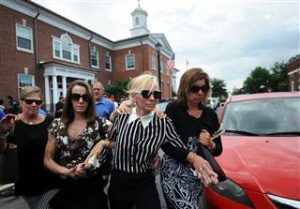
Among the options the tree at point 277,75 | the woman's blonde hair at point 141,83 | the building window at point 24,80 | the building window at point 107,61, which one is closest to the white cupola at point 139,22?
the building window at point 107,61

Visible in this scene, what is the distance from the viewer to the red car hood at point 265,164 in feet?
8.44

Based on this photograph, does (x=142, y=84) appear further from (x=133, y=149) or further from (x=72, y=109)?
(x=72, y=109)

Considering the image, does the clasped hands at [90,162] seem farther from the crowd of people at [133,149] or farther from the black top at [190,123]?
the black top at [190,123]

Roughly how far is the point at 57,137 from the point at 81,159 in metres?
0.26

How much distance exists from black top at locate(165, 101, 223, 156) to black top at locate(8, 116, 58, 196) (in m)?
1.15

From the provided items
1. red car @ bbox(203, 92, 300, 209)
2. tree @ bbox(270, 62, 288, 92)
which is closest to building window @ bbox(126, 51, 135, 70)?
red car @ bbox(203, 92, 300, 209)

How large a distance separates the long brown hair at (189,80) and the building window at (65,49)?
2353cm

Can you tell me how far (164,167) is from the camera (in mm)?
2742

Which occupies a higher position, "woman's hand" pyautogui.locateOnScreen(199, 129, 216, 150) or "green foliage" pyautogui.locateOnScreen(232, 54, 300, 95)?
"green foliage" pyautogui.locateOnScreen(232, 54, 300, 95)

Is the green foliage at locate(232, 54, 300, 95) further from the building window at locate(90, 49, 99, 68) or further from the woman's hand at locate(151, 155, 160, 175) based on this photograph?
the woman's hand at locate(151, 155, 160, 175)

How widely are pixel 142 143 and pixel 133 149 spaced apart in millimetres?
80

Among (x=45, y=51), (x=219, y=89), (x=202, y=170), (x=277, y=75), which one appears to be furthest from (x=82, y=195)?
(x=219, y=89)

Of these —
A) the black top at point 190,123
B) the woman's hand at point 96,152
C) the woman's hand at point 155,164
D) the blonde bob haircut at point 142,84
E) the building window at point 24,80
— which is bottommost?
the woman's hand at point 155,164

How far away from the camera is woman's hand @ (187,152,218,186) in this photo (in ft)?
7.61
